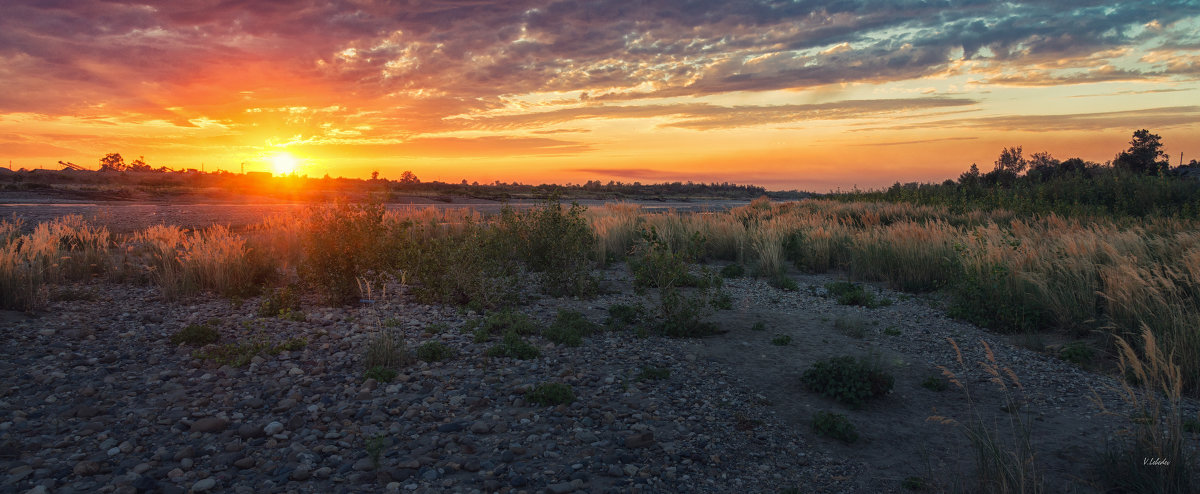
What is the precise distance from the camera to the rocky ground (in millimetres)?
3980

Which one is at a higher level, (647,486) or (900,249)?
(900,249)

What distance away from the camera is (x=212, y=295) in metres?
9.30

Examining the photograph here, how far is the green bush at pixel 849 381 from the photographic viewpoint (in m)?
5.34

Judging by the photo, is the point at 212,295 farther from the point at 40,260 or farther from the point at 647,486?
the point at 647,486

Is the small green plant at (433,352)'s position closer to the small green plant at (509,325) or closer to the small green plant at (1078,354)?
the small green plant at (509,325)

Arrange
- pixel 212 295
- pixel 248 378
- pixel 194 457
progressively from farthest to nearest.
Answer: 1. pixel 212 295
2. pixel 248 378
3. pixel 194 457

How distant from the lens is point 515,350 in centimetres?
647

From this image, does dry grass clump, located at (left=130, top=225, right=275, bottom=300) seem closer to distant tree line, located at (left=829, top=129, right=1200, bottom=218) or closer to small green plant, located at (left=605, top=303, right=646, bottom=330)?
small green plant, located at (left=605, top=303, right=646, bottom=330)

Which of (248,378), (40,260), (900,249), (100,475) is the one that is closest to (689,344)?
(248,378)

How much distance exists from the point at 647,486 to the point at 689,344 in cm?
333

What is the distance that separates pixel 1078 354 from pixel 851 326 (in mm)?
2310

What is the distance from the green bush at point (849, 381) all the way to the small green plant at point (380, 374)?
3899mm

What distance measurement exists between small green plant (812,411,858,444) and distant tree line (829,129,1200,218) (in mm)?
15109

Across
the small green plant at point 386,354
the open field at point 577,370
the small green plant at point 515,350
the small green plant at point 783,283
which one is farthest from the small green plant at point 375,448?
the small green plant at point 783,283
